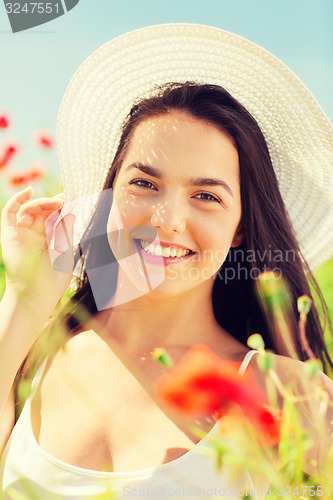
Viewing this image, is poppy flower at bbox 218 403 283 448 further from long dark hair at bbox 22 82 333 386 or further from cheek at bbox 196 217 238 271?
long dark hair at bbox 22 82 333 386

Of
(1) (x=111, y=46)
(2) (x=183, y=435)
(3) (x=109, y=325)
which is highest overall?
(1) (x=111, y=46)

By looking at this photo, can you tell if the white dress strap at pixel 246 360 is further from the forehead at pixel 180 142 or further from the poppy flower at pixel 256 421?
the poppy flower at pixel 256 421

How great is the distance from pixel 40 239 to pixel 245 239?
0.54 meters

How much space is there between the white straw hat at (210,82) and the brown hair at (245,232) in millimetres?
43

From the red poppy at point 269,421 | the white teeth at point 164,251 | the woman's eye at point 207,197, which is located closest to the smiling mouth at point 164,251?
the white teeth at point 164,251

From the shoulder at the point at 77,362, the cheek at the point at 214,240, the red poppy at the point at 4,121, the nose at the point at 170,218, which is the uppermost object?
the red poppy at the point at 4,121

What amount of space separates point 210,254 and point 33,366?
55 cm

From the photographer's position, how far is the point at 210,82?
1.40 meters

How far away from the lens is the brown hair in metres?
1.33

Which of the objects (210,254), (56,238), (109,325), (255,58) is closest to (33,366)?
(109,325)

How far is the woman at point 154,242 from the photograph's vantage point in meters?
1.16

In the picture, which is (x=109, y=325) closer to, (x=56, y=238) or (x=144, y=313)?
(x=144, y=313)

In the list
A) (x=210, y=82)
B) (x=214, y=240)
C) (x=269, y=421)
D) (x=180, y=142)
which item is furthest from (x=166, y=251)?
(x=269, y=421)

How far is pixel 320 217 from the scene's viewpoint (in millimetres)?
1588
